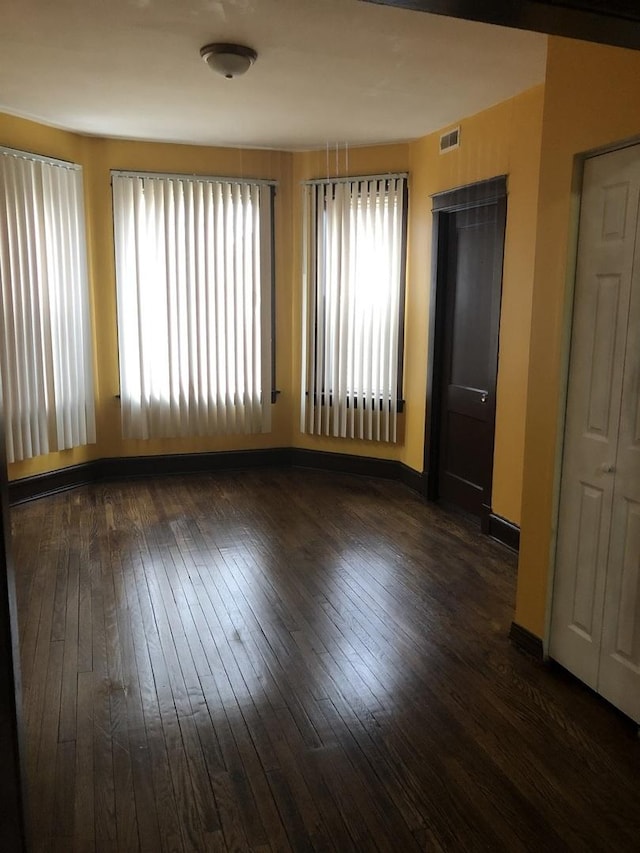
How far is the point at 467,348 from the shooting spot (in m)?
4.66

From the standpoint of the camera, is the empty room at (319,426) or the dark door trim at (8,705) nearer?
the dark door trim at (8,705)

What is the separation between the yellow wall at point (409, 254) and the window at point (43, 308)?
20 cm

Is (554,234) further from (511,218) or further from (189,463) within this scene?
(189,463)

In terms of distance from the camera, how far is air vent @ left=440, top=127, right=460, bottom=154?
4555mm

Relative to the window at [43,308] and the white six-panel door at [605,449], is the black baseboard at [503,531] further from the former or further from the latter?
the window at [43,308]

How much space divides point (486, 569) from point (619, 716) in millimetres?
1417

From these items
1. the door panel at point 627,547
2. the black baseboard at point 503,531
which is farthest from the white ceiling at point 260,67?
the black baseboard at point 503,531

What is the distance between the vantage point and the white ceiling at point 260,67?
2.89 meters

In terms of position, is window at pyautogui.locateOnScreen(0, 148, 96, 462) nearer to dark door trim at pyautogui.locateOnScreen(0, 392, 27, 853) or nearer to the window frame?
the window frame

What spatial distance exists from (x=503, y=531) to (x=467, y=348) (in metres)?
1.27

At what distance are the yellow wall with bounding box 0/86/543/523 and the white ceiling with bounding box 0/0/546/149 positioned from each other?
0.65 feet

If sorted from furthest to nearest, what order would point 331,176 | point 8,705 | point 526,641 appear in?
1. point 331,176
2. point 526,641
3. point 8,705

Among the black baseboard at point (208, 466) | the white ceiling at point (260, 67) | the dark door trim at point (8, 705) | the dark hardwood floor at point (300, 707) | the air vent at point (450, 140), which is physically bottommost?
the dark hardwood floor at point (300, 707)

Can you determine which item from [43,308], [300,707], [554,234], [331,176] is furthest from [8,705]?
[331,176]
